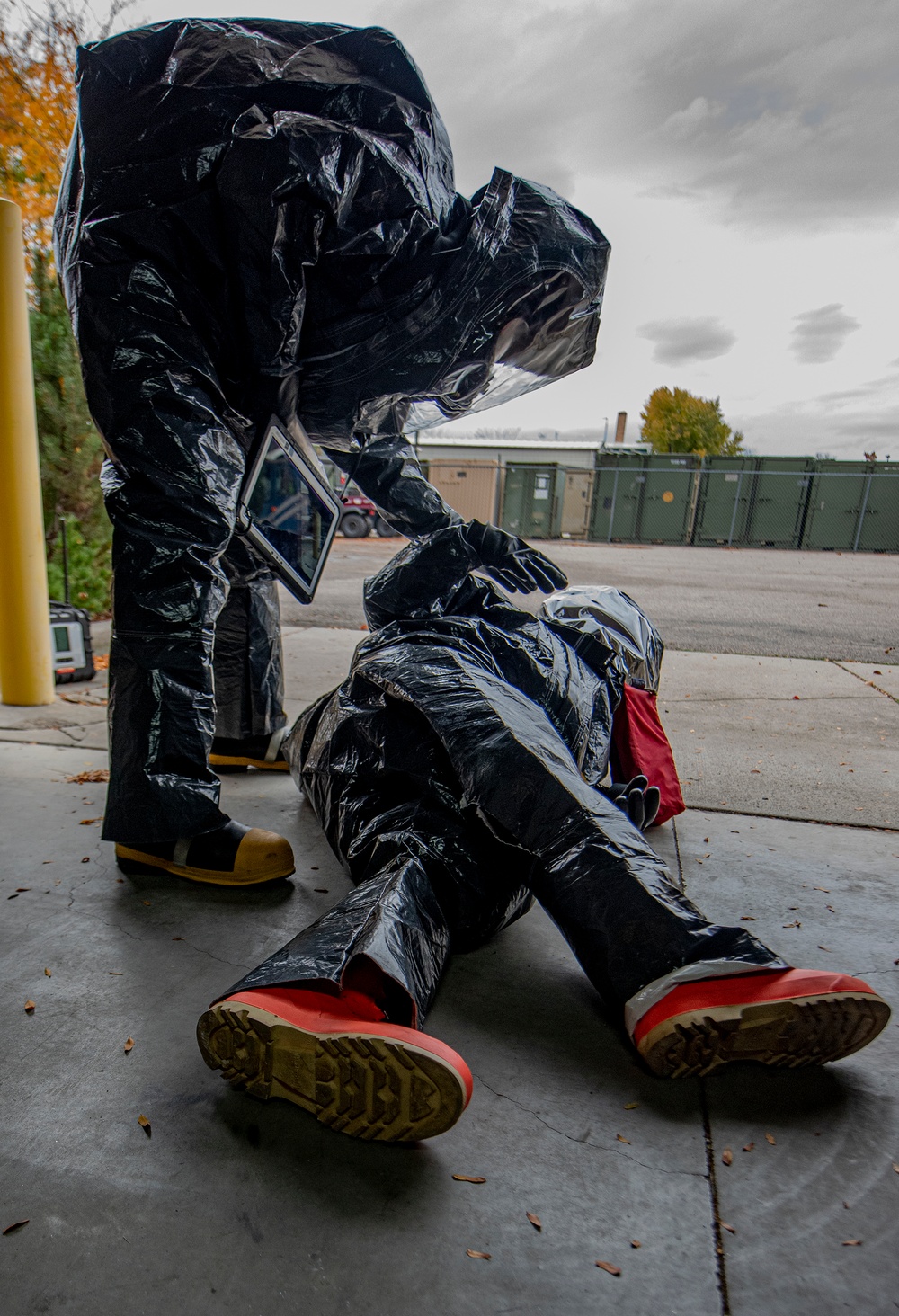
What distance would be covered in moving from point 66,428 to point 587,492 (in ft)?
56.4

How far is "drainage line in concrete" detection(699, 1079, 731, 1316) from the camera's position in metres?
0.89

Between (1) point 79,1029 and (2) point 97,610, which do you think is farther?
(2) point 97,610

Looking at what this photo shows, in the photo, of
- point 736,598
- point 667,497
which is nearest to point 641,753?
point 736,598

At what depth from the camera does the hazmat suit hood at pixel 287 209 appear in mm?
1653

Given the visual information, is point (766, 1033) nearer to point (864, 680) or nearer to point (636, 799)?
point (636, 799)

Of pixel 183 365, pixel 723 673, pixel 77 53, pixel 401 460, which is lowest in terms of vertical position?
pixel 723 673

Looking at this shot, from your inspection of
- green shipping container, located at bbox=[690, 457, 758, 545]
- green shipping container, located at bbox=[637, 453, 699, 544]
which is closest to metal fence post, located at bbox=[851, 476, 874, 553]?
green shipping container, located at bbox=[690, 457, 758, 545]

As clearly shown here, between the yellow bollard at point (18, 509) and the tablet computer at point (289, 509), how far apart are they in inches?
57.9

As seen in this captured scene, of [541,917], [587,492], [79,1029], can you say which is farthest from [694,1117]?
[587,492]

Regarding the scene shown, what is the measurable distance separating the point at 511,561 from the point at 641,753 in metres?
0.69

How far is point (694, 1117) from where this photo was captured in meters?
1.16

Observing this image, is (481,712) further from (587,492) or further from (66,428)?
(587,492)

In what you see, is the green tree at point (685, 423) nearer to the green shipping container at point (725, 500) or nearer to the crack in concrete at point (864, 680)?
the green shipping container at point (725, 500)

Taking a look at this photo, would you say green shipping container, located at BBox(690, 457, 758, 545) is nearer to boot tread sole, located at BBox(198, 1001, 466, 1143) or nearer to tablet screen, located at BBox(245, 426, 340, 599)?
tablet screen, located at BBox(245, 426, 340, 599)
